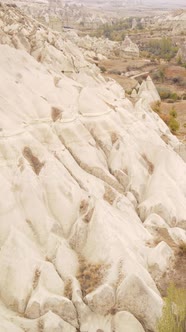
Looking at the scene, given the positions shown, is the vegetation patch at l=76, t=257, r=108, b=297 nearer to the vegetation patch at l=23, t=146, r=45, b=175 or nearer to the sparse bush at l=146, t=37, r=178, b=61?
the vegetation patch at l=23, t=146, r=45, b=175

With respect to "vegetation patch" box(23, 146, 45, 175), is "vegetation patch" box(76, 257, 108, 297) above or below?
below

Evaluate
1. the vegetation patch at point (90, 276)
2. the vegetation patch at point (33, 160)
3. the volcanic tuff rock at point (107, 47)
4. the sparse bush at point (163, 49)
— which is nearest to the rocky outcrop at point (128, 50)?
the volcanic tuff rock at point (107, 47)

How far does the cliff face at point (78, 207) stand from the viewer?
53.5 feet

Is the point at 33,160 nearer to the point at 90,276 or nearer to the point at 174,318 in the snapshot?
the point at 90,276

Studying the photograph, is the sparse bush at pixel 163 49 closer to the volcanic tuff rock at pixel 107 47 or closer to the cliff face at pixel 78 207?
the volcanic tuff rock at pixel 107 47

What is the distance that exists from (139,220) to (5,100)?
374 inches

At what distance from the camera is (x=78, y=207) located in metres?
19.7

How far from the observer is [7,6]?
55.8 m

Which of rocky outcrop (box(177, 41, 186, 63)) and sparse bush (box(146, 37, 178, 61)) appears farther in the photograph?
sparse bush (box(146, 37, 178, 61))

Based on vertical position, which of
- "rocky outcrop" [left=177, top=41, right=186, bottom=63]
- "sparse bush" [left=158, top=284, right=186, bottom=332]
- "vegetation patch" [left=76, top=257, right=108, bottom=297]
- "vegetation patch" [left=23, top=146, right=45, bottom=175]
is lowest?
"rocky outcrop" [left=177, top=41, right=186, bottom=63]

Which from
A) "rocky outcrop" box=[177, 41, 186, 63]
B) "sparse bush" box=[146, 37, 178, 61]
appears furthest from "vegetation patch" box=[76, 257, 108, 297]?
"sparse bush" box=[146, 37, 178, 61]

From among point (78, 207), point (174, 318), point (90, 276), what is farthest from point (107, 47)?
point (174, 318)

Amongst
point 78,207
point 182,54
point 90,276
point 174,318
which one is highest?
point 78,207

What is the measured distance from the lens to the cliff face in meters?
16.3
